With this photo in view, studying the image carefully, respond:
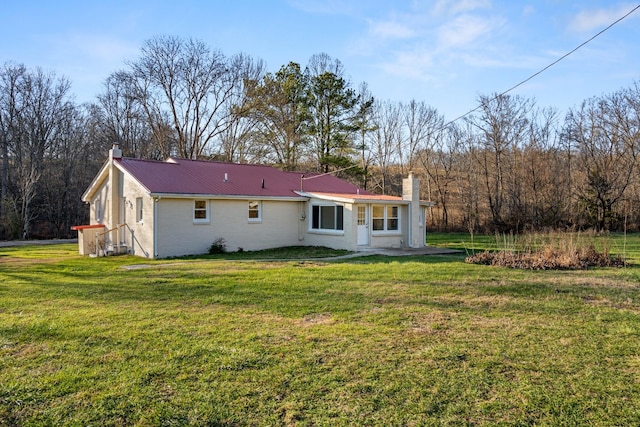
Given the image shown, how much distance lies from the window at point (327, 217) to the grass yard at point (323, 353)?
8.29 metres

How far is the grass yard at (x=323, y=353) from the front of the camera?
141 inches

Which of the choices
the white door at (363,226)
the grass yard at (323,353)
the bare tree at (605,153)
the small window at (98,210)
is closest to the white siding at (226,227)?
the white door at (363,226)

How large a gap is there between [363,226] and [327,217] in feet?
6.16

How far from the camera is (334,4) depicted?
11719 millimetres

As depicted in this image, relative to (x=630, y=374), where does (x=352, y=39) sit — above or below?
above

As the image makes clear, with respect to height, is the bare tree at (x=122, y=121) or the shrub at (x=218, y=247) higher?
the bare tree at (x=122, y=121)

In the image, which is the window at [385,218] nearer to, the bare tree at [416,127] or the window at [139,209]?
the window at [139,209]

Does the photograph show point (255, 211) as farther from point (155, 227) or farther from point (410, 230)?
point (410, 230)

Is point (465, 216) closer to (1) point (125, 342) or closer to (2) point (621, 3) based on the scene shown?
(2) point (621, 3)

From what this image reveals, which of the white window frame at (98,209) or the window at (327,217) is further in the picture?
the white window frame at (98,209)

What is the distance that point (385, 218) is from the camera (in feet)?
58.6

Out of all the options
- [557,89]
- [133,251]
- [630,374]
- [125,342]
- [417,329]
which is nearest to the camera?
[630,374]

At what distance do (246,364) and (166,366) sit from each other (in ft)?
2.77

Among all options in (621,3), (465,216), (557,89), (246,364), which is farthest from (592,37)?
(465,216)
